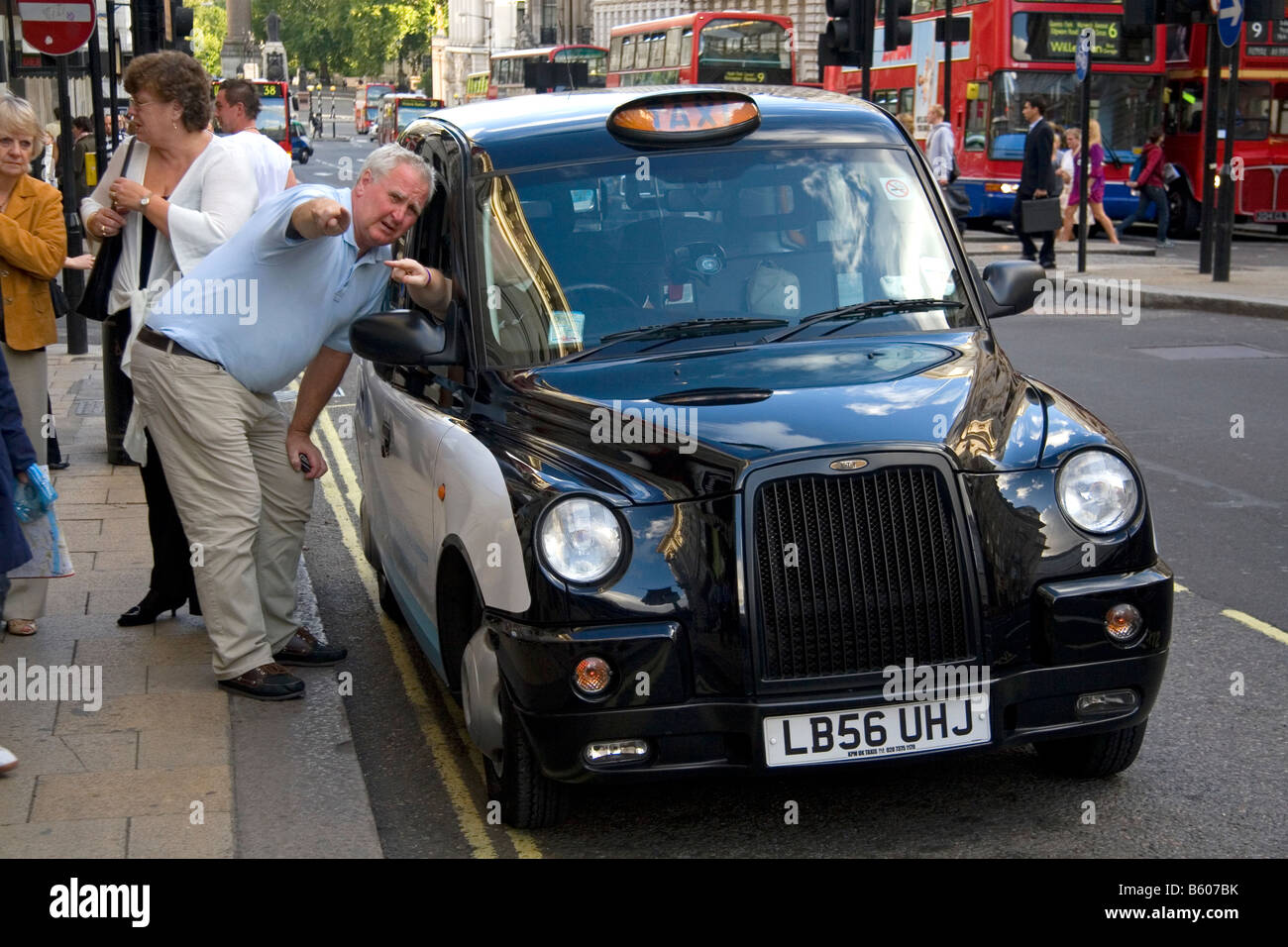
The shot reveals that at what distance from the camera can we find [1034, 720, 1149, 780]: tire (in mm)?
4652

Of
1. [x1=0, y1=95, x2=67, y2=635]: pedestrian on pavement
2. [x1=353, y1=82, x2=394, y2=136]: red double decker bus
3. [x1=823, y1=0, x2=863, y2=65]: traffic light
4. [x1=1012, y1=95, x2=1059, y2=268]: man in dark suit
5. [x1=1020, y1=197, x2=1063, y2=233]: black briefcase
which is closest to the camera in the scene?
[x1=0, y1=95, x2=67, y2=635]: pedestrian on pavement

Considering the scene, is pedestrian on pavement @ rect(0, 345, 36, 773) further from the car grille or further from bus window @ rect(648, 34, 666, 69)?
bus window @ rect(648, 34, 666, 69)

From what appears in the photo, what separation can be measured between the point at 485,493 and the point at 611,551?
45 centimetres

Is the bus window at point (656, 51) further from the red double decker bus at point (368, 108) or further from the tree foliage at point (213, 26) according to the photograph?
the tree foliage at point (213, 26)

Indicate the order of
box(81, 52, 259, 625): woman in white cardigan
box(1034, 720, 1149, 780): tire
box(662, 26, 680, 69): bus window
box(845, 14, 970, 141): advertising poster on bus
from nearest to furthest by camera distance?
box(1034, 720, 1149, 780): tire → box(81, 52, 259, 625): woman in white cardigan → box(845, 14, 970, 141): advertising poster on bus → box(662, 26, 680, 69): bus window

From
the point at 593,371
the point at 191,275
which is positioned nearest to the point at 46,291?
the point at 191,275

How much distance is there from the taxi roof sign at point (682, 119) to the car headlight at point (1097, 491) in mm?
1612

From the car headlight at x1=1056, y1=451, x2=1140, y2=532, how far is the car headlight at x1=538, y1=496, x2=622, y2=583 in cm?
111

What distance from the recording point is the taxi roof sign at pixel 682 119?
527 cm

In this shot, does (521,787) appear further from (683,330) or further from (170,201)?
(170,201)

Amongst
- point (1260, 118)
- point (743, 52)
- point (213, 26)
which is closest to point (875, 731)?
point (1260, 118)

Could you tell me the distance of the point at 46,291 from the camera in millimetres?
7012

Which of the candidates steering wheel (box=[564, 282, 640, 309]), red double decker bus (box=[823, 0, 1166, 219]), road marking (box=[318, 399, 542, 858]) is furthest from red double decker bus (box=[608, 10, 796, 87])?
steering wheel (box=[564, 282, 640, 309])

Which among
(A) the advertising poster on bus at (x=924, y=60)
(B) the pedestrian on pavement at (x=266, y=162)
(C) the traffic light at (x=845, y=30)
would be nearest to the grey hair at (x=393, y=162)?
(B) the pedestrian on pavement at (x=266, y=162)
